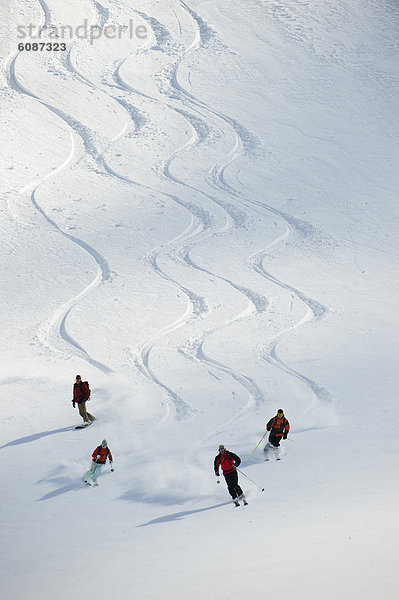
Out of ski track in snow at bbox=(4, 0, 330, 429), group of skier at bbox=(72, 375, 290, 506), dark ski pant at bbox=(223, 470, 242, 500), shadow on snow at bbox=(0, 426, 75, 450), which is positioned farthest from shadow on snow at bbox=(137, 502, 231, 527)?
shadow on snow at bbox=(0, 426, 75, 450)

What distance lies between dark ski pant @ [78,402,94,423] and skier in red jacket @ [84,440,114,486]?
7.25 ft

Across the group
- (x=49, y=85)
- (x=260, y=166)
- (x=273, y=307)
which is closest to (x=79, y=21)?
(x=49, y=85)

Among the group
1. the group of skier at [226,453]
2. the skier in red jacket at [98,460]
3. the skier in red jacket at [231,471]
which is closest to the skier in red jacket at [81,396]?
the group of skier at [226,453]

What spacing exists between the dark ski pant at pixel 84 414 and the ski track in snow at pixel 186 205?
159cm

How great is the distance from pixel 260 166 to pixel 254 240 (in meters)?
5.41

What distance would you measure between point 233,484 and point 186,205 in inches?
604

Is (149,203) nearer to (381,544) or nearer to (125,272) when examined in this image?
(125,272)

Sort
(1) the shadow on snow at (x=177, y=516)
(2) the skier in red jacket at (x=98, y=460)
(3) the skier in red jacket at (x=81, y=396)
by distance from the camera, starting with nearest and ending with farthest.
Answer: (1) the shadow on snow at (x=177, y=516), (2) the skier in red jacket at (x=98, y=460), (3) the skier in red jacket at (x=81, y=396)

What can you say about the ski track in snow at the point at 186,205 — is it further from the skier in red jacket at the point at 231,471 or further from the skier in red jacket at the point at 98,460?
the skier in red jacket at the point at 231,471

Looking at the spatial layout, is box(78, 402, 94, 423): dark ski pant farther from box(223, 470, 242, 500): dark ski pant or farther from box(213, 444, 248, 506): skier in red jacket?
box(223, 470, 242, 500): dark ski pant

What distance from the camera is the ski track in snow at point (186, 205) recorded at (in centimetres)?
1755

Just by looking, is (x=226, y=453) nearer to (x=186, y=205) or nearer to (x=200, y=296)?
(x=200, y=296)

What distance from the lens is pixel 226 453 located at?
452 inches

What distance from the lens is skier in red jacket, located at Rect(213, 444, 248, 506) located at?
11.4 meters
